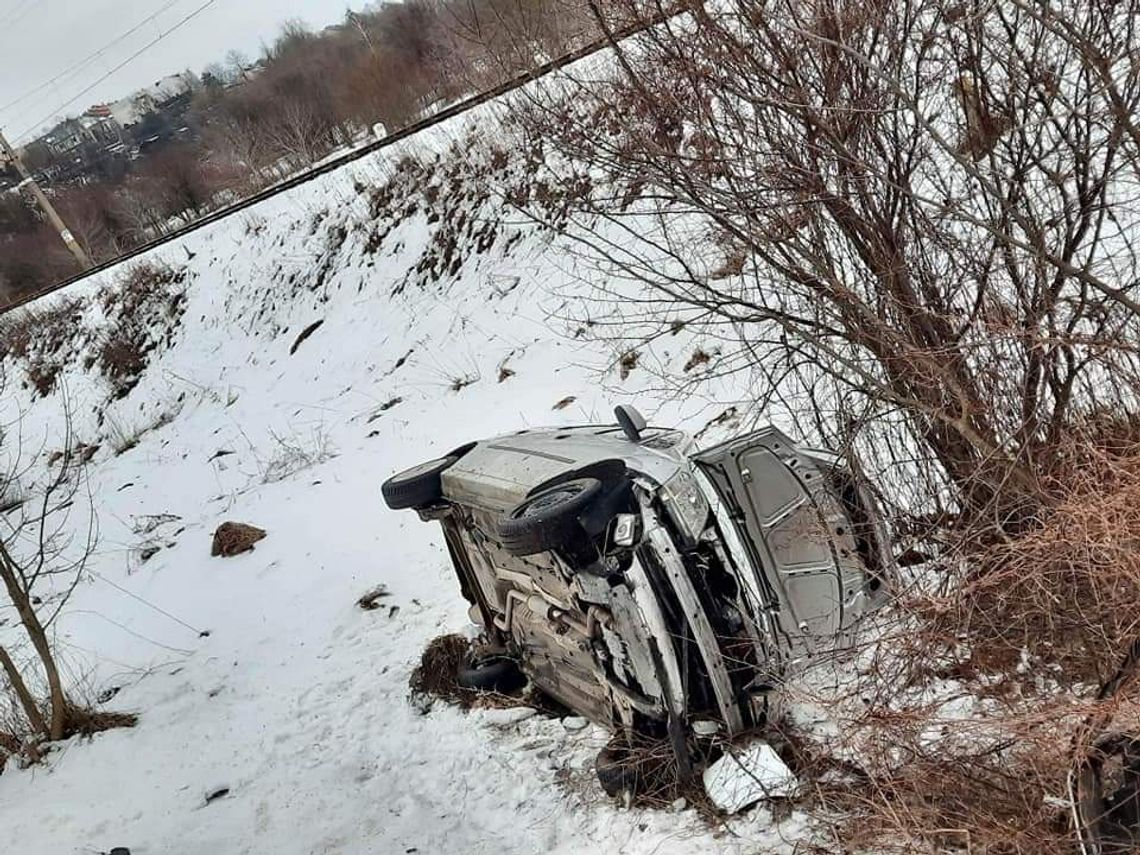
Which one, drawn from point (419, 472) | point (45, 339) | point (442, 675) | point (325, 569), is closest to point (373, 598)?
point (325, 569)

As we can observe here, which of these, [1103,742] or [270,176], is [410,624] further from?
[270,176]

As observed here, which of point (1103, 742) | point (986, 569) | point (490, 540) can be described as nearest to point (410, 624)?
point (490, 540)

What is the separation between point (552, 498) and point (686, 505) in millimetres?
534

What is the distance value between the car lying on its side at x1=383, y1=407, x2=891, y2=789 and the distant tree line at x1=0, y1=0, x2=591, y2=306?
2224 millimetres

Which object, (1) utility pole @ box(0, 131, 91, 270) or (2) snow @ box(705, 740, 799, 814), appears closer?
(2) snow @ box(705, 740, 799, 814)

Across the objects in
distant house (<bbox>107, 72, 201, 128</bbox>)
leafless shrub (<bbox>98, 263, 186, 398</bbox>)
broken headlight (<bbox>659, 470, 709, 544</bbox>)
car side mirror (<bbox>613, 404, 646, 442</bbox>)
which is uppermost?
distant house (<bbox>107, 72, 201, 128</bbox>)

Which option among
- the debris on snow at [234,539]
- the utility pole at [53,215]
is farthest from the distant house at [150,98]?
the debris on snow at [234,539]

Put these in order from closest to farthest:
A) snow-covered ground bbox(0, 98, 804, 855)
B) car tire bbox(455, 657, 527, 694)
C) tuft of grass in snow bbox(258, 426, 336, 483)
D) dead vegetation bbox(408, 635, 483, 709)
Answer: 1. snow-covered ground bbox(0, 98, 804, 855)
2. car tire bbox(455, 657, 527, 694)
3. dead vegetation bbox(408, 635, 483, 709)
4. tuft of grass in snow bbox(258, 426, 336, 483)

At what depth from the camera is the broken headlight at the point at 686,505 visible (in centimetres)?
313

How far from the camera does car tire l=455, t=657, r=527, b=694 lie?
462 centimetres

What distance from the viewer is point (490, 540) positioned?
3879 mm

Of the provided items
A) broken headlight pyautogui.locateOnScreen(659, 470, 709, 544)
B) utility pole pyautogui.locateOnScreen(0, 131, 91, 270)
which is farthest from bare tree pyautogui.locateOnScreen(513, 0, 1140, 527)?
utility pole pyautogui.locateOnScreen(0, 131, 91, 270)

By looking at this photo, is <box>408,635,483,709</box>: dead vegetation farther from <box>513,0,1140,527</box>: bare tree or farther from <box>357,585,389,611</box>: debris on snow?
<box>513,0,1140,527</box>: bare tree

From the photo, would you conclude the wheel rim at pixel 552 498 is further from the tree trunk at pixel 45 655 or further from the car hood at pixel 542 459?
the tree trunk at pixel 45 655
